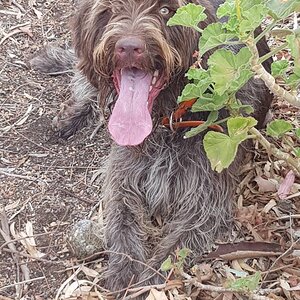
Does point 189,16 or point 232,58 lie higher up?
point 189,16

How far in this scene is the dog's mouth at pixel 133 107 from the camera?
350 centimetres

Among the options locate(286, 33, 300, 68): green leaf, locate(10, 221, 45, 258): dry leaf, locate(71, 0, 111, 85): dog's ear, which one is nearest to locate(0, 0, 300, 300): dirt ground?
locate(10, 221, 45, 258): dry leaf

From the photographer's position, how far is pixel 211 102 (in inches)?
126

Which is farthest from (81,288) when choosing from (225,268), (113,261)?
(225,268)

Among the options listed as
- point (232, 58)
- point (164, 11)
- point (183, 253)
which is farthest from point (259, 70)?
point (183, 253)

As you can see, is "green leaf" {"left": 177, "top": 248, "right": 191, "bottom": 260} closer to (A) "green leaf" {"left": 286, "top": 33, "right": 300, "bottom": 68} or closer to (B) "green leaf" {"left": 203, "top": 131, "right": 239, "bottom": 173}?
(B) "green leaf" {"left": 203, "top": 131, "right": 239, "bottom": 173}

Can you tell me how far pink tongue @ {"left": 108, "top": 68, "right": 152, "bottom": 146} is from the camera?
3.50 m

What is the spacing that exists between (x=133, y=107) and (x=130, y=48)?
0.33 metres

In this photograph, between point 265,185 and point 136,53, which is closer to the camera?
point 136,53

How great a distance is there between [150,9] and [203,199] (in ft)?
3.34

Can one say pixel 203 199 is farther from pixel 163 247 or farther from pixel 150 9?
pixel 150 9

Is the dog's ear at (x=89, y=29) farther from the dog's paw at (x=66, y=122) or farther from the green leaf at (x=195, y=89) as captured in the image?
the dog's paw at (x=66, y=122)

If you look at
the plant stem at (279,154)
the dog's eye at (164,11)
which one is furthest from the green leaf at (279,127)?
the dog's eye at (164,11)

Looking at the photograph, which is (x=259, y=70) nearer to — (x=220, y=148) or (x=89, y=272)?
(x=220, y=148)
